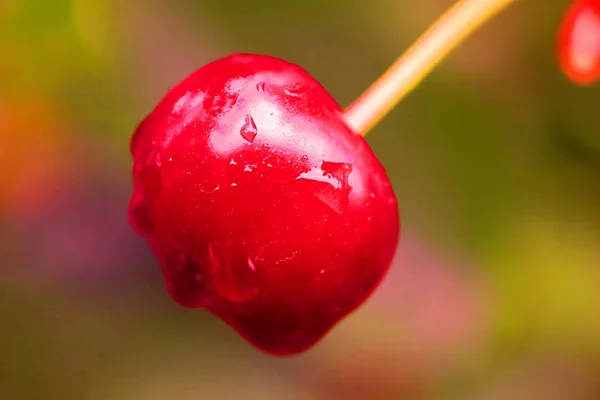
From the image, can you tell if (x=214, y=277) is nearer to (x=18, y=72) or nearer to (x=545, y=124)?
(x=18, y=72)

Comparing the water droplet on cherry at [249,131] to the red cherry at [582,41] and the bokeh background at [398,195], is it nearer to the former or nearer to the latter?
the red cherry at [582,41]

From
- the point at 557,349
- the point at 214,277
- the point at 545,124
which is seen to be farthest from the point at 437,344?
the point at 214,277

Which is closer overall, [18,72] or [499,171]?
[18,72]

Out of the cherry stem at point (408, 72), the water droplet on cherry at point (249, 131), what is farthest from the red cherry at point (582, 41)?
the water droplet on cherry at point (249, 131)

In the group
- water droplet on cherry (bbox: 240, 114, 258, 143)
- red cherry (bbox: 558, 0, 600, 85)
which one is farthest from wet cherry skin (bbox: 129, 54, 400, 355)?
red cherry (bbox: 558, 0, 600, 85)

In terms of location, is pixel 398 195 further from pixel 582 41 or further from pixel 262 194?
pixel 262 194

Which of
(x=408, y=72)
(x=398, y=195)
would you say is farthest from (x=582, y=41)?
(x=398, y=195)

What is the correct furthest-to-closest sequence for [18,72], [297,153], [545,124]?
1. [545,124]
2. [18,72]
3. [297,153]
